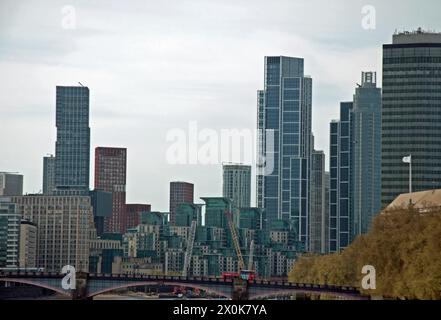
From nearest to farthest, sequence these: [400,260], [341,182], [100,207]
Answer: [400,260] < [100,207] < [341,182]

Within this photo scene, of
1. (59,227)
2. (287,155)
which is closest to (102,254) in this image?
(59,227)

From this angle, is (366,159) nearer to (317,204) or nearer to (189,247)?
(317,204)

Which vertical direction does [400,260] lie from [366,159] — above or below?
below

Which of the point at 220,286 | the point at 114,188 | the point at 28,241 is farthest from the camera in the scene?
the point at 28,241

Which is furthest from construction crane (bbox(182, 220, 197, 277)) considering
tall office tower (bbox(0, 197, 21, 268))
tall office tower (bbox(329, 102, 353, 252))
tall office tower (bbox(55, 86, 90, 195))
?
tall office tower (bbox(0, 197, 21, 268))

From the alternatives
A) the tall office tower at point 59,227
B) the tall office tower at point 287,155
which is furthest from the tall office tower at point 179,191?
the tall office tower at point 59,227
